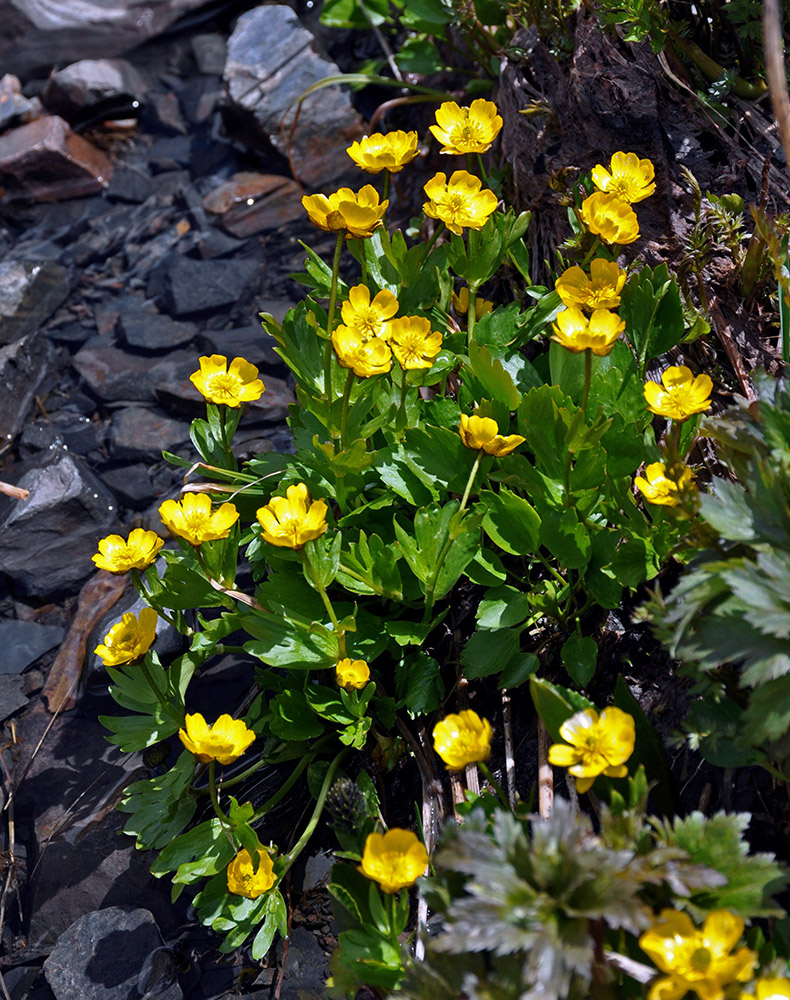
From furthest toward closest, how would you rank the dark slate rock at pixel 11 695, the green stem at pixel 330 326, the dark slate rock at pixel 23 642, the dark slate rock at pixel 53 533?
the dark slate rock at pixel 53 533
the dark slate rock at pixel 23 642
the dark slate rock at pixel 11 695
the green stem at pixel 330 326

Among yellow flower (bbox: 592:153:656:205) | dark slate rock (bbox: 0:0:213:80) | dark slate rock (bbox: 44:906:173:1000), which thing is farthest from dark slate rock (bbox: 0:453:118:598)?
dark slate rock (bbox: 0:0:213:80)

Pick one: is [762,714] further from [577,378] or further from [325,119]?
[325,119]

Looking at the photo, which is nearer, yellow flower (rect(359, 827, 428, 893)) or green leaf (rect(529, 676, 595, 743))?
yellow flower (rect(359, 827, 428, 893))

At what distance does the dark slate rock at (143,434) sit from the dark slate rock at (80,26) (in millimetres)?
2898

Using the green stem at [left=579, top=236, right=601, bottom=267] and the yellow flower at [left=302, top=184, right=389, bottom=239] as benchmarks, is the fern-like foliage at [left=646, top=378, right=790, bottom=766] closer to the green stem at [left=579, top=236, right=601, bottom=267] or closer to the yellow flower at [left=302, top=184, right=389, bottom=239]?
the green stem at [left=579, top=236, right=601, bottom=267]

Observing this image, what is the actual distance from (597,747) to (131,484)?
2293 mm

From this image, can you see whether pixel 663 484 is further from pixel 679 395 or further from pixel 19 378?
pixel 19 378

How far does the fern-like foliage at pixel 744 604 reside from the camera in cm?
157

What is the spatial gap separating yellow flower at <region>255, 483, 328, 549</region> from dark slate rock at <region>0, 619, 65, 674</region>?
145 centimetres

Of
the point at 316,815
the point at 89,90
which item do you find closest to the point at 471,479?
the point at 316,815

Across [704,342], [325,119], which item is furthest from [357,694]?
[325,119]

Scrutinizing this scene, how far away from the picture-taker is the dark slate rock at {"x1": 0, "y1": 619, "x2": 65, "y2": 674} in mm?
3002

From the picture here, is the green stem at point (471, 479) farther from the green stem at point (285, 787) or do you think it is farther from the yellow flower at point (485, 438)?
the green stem at point (285, 787)

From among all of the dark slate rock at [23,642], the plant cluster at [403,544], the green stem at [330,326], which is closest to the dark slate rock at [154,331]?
the dark slate rock at [23,642]
